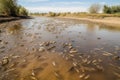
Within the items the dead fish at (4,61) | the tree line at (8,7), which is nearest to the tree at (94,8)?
the tree line at (8,7)

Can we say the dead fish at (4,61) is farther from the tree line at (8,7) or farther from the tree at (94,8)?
the tree at (94,8)

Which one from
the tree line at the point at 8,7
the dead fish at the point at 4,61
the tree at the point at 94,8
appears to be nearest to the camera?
the dead fish at the point at 4,61

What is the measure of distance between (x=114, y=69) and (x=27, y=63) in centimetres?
534

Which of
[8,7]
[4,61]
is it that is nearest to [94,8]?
[8,7]

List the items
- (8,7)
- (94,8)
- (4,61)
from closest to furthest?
1. (4,61)
2. (8,7)
3. (94,8)

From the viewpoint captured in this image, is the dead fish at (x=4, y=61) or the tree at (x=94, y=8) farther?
the tree at (x=94, y=8)

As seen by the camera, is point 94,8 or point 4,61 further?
point 94,8

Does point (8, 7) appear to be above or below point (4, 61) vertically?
above

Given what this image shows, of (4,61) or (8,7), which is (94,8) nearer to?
(8,7)

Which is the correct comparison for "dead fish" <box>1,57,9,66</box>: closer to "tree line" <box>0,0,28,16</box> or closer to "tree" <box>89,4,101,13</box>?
"tree line" <box>0,0,28,16</box>

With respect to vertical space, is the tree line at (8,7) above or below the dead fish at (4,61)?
above

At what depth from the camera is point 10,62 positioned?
9.48m

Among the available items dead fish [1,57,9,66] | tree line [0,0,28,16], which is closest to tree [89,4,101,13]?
tree line [0,0,28,16]

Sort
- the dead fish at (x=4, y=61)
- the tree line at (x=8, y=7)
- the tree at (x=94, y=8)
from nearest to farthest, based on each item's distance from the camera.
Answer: the dead fish at (x=4, y=61), the tree line at (x=8, y=7), the tree at (x=94, y=8)
